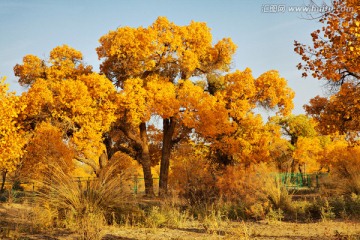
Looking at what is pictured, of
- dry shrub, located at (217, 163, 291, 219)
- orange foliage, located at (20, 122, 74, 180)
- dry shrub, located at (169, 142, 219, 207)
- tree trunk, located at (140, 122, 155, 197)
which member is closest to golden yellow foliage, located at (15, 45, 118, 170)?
orange foliage, located at (20, 122, 74, 180)

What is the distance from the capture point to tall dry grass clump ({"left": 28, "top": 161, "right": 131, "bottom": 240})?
10.5m

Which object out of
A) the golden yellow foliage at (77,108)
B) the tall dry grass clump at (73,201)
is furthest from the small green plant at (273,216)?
the golden yellow foliage at (77,108)

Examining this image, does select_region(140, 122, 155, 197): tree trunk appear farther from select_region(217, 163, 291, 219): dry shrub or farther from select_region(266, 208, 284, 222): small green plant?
select_region(266, 208, 284, 222): small green plant

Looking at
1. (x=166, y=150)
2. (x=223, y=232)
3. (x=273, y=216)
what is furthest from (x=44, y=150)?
(x=223, y=232)

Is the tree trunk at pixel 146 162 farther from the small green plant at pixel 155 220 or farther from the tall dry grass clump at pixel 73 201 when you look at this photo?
the tall dry grass clump at pixel 73 201

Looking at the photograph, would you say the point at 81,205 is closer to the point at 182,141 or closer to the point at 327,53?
the point at 327,53

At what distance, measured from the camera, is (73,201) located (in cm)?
1063

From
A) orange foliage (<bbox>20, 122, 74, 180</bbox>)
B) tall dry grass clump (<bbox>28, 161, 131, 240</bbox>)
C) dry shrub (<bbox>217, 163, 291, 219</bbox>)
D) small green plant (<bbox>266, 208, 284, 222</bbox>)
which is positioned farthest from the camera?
orange foliage (<bbox>20, 122, 74, 180</bbox>)

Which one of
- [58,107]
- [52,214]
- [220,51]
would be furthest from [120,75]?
[52,214]

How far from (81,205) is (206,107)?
637 inches

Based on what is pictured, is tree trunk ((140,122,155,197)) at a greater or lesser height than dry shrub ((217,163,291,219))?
greater

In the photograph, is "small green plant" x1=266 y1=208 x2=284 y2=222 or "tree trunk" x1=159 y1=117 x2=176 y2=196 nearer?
"small green plant" x1=266 y1=208 x2=284 y2=222

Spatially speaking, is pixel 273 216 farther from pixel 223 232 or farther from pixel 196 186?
pixel 196 186

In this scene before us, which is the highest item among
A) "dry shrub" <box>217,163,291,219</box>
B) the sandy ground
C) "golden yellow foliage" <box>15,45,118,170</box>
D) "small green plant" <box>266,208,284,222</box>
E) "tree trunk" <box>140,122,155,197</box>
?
"golden yellow foliage" <box>15,45,118,170</box>
